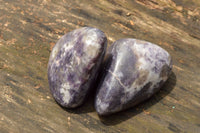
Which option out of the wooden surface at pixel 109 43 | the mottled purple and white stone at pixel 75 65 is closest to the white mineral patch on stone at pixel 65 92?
the mottled purple and white stone at pixel 75 65

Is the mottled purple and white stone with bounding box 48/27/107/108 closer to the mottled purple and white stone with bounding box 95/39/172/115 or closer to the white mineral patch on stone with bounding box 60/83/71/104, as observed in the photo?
the white mineral patch on stone with bounding box 60/83/71/104

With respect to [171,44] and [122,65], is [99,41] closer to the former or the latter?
[122,65]

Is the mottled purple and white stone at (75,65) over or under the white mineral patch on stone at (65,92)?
over

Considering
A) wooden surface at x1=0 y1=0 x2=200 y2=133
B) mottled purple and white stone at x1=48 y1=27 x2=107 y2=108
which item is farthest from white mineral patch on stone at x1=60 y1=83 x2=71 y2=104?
wooden surface at x1=0 y1=0 x2=200 y2=133

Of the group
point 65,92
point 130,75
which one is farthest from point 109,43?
point 65,92

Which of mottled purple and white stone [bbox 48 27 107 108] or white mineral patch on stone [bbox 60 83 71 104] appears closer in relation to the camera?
mottled purple and white stone [bbox 48 27 107 108]

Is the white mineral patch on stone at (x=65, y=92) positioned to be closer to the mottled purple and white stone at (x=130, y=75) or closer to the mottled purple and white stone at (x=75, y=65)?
the mottled purple and white stone at (x=75, y=65)
